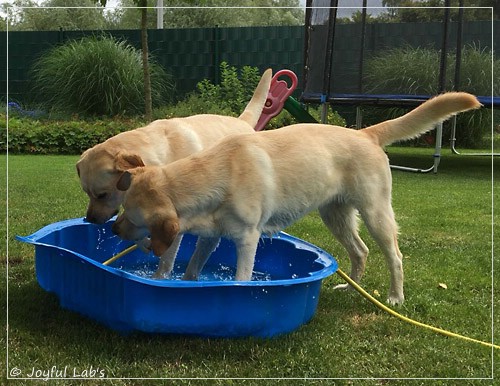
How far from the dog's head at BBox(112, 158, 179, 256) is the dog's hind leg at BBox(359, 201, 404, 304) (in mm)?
1166

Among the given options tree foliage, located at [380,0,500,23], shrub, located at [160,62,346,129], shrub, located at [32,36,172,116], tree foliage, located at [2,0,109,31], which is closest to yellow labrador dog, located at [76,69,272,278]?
shrub, located at [32,36,172,116]

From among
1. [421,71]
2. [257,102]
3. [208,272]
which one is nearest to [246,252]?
[208,272]

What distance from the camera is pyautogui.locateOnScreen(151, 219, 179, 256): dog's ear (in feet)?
8.51

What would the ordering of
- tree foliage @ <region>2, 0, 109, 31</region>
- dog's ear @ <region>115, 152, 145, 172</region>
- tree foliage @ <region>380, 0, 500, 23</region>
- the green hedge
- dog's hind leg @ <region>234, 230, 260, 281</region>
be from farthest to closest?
tree foliage @ <region>2, 0, 109, 31</region>
tree foliage @ <region>380, 0, 500, 23</region>
the green hedge
dog's ear @ <region>115, 152, 145, 172</region>
dog's hind leg @ <region>234, 230, 260, 281</region>

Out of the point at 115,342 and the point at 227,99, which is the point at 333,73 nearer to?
the point at 227,99

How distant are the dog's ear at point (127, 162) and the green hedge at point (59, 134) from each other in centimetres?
402

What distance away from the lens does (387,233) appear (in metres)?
3.41

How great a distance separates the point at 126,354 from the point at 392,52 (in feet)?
26.8

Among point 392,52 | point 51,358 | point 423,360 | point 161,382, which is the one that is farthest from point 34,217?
point 392,52

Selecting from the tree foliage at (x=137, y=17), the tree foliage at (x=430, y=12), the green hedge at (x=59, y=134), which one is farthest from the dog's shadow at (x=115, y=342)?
the tree foliage at (x=137, y=17)

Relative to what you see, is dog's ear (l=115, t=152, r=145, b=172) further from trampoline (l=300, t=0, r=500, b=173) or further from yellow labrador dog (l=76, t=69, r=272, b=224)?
trampoline (l=300, t=0, r=500, b=173)

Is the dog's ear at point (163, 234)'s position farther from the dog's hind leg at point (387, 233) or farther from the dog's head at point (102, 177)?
the dog's hind leg at point (387, 233)

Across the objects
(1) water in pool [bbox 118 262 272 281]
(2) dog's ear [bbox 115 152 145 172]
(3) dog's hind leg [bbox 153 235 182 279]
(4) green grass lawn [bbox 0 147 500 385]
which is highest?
(2) dog's ear [bbox 115 152 145 172]

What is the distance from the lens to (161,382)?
246 centimetres
